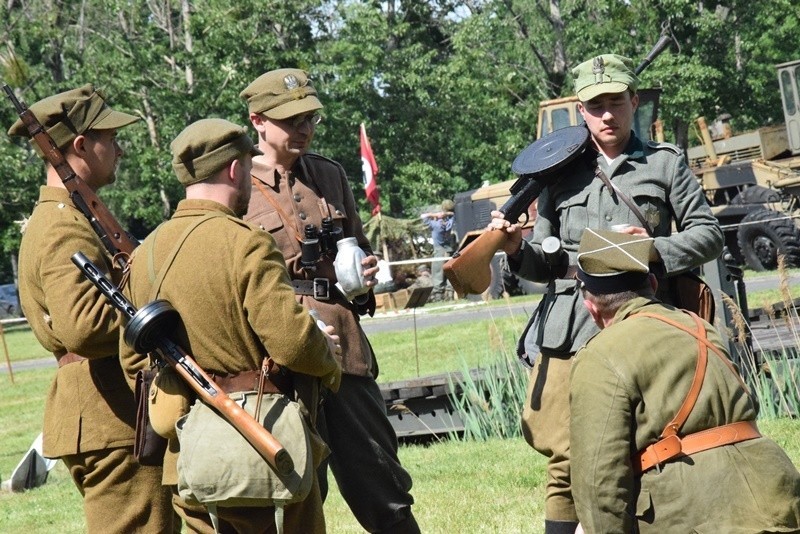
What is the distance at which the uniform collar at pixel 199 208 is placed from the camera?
427 cm

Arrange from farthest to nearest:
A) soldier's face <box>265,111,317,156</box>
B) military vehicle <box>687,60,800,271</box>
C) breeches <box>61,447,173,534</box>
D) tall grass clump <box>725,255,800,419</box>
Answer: military vehicle <box>687,60,800,271</box>, tall grass clump <box>725,255,800,419</box>, soldier's face <box>265,111,317,156</box>, breeches <box>61,447,173,534</box>

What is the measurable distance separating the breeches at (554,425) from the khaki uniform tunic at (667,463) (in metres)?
1.22

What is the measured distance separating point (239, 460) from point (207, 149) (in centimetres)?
106

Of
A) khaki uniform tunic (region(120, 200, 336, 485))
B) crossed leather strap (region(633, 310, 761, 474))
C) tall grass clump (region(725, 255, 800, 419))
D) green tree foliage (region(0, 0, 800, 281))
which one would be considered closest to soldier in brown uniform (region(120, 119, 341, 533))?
khaki uniform tunic (region(120, 200, 336, 485))

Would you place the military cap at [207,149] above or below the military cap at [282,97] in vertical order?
below

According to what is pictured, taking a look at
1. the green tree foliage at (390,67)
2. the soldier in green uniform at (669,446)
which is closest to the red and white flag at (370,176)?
the green tree foliage at (390,67)

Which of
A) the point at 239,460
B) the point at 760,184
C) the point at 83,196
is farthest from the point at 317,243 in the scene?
the point at 760,184

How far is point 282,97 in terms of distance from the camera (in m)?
5.27

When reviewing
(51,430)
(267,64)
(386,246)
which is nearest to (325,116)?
(267,64)

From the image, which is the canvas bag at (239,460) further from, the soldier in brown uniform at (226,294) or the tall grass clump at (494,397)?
the tall grass clump at (494,397)

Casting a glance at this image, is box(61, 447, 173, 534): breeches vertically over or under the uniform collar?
under

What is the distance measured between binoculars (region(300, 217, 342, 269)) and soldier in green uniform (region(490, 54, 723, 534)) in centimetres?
74

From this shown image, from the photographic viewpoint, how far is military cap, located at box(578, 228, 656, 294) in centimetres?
391

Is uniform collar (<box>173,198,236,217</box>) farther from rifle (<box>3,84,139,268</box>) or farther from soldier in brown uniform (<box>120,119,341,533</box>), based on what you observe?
rifle (<box>3,84,139,268</box>)
